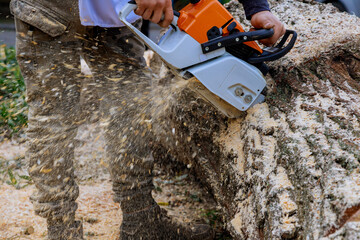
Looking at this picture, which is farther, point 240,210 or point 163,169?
point 163,169

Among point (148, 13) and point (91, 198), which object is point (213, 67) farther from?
point (91, 198)

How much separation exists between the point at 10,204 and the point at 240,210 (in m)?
1.98

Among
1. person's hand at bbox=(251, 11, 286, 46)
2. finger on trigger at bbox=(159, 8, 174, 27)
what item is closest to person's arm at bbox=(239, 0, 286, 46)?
person's hand at bbox=(251, 11, 286, 46)

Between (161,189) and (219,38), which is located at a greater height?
(219,38)

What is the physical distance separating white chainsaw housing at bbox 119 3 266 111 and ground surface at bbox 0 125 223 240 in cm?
93

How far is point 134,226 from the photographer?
2203 millimetres

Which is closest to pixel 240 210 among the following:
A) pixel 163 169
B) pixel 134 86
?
pixel 134 86

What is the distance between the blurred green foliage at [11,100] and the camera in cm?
382

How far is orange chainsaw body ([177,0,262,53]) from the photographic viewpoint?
1.62 m

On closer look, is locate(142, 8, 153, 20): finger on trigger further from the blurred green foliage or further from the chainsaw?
the blurred green foliage

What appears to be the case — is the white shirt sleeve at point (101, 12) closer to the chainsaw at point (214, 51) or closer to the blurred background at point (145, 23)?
the chainsaw at point (214, 51)

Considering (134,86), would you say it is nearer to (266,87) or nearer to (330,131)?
(266,87)

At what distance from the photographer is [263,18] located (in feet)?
5.93

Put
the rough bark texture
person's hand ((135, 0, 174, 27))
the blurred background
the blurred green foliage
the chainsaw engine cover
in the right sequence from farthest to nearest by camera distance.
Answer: the blurred green foliage
the blurred background
the chainsaw engine cover
person's hand ((135, 0, 174, 27))
the rough bark texture
